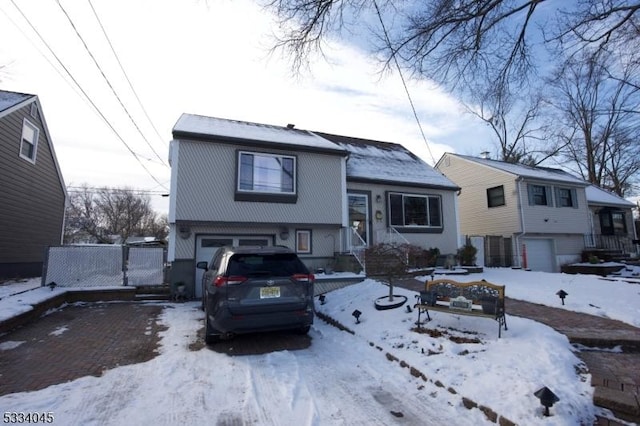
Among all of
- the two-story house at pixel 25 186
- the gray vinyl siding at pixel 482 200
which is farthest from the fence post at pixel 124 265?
the gray vinyl siding at pixel 482 200

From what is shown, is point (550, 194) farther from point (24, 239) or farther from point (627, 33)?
point (24, 239)

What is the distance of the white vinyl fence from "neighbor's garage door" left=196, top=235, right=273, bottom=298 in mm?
1281

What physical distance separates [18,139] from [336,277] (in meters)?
12.9

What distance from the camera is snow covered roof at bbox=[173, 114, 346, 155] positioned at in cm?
1132

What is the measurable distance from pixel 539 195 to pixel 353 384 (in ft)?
64.7

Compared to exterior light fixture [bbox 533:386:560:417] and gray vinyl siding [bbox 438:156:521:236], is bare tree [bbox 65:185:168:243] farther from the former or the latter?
exterior light fixture [bbox 533:386:560:417]

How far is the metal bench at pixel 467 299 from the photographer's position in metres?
5.21

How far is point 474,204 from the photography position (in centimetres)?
2167

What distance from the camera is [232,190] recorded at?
1161cm

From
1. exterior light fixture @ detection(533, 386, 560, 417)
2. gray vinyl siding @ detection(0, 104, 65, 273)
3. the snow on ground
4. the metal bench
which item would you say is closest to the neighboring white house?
the snow on ground

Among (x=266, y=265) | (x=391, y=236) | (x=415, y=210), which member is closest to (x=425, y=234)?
(x=415, y=210)

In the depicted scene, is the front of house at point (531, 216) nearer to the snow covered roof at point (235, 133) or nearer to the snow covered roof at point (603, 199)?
the snow covered roof at point (603, 199)

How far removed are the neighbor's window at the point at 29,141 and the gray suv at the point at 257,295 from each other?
12.8 metres

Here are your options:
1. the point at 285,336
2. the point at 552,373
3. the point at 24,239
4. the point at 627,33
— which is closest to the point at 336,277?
the point at 285,336
